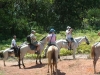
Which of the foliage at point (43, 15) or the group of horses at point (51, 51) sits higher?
the foliage at point (43, 15)

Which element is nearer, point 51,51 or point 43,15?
point 51,51

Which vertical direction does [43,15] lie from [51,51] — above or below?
above

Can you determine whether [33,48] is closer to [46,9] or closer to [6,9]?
[6,9]

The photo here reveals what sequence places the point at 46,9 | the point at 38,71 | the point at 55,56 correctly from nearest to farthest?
the point at 55,56, the point at 38,71, the point at 46,9

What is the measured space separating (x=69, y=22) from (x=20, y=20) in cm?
→ 976

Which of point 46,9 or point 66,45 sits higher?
point 46,9

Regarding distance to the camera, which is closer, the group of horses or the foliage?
the group of horses

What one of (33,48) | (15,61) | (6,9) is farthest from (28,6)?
(33,48)

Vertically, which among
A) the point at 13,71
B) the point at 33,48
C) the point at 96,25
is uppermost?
the point at 96,25

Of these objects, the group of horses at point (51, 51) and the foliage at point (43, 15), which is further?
the foliage at point (43, 15)

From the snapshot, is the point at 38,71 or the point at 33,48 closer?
the point at 38,71

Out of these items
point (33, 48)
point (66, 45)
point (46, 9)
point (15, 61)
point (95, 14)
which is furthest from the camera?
point (46, 9)

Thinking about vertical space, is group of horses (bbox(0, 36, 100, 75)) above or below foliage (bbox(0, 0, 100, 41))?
below

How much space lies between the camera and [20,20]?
34188 mm
